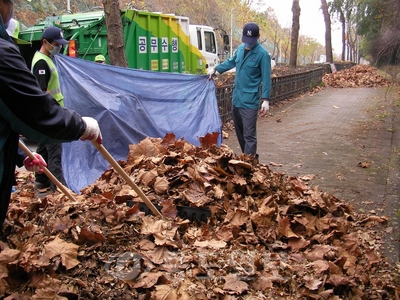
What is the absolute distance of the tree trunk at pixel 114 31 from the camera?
7.65 metres

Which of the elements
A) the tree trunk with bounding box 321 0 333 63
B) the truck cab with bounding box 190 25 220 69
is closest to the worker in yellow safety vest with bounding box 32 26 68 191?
the truck cab with bounding box 190 25 220 69

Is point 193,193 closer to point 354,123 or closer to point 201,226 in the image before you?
point 201,226

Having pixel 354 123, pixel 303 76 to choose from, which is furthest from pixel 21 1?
pixel 354 123

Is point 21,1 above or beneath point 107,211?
above

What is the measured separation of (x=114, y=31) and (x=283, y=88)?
8722 millimetres

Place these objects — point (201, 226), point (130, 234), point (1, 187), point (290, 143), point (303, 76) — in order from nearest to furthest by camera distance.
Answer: point (1, 187)
point (130, 234)
point (201, 226)
point (290, 143)
point (303, 76)

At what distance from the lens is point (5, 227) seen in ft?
9.29

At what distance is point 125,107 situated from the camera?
5.70 m

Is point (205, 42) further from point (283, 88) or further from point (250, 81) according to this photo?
point (250, 81)

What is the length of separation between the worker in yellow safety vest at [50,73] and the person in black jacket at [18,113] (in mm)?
3054

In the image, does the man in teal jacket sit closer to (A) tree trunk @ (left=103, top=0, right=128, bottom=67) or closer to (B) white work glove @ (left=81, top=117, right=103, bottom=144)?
(A) tree trunk @ (left=103, top=0, right=128, bottom=67)

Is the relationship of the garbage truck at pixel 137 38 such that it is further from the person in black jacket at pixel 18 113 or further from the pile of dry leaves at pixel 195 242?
the person in black jacket at pixel 18 113

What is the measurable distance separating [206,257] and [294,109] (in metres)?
11.2

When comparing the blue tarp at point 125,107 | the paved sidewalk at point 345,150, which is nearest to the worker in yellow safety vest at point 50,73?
the blue tarp at point 125,107
